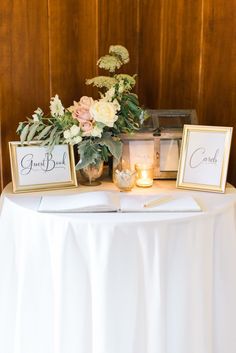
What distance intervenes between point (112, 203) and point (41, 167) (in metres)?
0.38

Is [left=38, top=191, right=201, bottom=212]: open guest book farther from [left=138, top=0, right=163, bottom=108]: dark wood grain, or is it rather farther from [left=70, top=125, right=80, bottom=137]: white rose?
[left=138, top=0, right=163, bottom=108]: dark wood grain

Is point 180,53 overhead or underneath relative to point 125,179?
overhead

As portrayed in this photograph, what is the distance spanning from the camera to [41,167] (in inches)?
70.7

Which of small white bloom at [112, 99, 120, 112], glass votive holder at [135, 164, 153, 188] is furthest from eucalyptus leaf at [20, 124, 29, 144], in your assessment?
glass votive holder at [135, 164, 153, 188]

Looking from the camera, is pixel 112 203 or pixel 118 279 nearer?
pixel 118 279

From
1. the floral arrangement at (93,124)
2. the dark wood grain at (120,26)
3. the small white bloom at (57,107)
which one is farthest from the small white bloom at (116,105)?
the dark wood grain at (120,26)

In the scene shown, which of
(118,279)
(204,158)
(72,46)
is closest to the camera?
(118,279)

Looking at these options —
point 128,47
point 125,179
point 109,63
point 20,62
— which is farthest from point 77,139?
point 128,47

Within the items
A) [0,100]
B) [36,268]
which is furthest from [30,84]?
[36,268]

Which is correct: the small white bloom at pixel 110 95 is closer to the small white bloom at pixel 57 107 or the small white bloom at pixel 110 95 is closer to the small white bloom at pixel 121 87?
the small white bloom at pixel 121 87

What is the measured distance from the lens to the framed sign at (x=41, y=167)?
5.78 feet

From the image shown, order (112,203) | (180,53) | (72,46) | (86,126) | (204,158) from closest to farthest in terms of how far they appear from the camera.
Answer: (112,203) < (86,126) < (204,158) < (72,46) < (180,53)

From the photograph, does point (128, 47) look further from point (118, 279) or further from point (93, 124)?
point (118, 279)

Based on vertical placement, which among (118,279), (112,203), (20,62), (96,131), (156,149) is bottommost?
(118,279)
